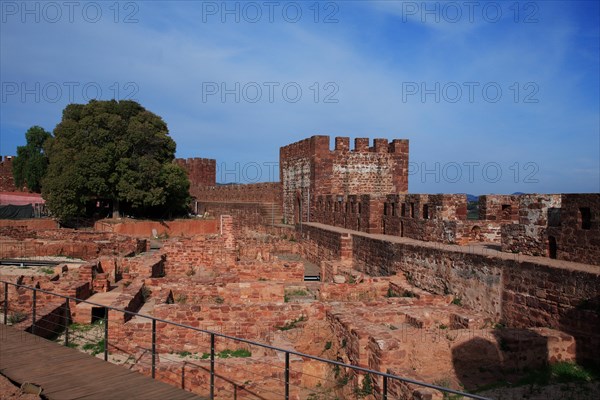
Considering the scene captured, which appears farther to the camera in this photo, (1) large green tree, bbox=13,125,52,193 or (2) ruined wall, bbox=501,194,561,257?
(1) large green tree, bbox=13,125,52,193

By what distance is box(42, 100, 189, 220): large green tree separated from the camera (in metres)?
28.8

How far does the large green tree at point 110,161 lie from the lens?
94.6 ft

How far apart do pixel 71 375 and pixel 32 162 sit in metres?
46.0

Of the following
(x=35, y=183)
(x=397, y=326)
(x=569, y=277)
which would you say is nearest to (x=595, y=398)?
(x=569, y=277)

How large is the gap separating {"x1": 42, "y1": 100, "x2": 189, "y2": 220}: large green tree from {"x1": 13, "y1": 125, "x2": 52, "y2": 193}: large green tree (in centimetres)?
1593

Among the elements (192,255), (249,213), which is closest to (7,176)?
(249,213)

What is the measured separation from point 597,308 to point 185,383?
19.2 feet

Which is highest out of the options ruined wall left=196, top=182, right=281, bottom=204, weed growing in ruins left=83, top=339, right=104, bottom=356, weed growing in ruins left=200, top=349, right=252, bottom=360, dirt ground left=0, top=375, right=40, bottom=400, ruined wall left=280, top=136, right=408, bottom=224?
ruined wall left=280, top=136, right=408, bottom=224

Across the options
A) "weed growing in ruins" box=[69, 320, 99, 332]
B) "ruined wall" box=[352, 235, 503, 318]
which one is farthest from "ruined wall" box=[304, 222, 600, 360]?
"weed growing in ruins" box=[69, 320, 99, 332]

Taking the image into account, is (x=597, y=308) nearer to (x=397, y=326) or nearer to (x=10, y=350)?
(x=397, y=326)

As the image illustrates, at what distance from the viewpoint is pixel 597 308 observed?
7.02 m

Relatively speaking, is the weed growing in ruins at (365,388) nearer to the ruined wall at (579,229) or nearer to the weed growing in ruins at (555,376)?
the weed growing in ruins at (555,376)

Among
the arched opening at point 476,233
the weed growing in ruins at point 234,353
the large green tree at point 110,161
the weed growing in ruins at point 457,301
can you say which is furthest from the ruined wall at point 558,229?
the large green tree at point 110,161

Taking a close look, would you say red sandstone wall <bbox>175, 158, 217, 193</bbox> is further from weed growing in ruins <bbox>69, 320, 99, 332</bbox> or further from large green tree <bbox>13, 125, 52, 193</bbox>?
weed growing in ruins <bbox>69, 320, 99, 332</bbox>
